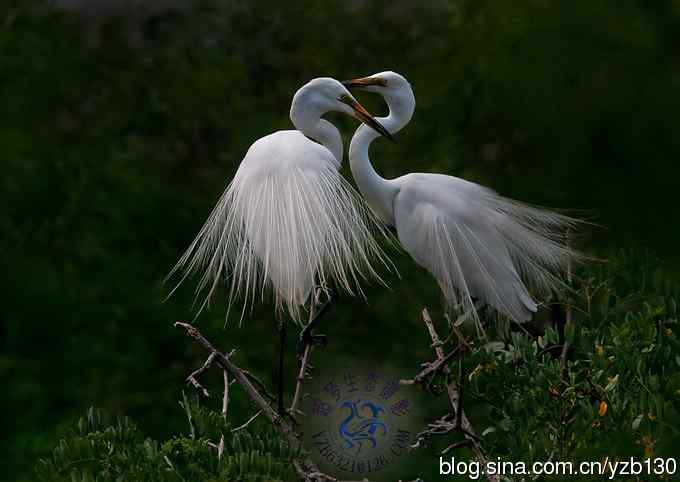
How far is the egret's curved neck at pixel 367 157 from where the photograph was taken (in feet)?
9.80

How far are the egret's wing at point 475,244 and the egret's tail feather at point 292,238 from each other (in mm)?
138

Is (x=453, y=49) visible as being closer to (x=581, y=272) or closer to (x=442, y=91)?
(x=442, y=91)

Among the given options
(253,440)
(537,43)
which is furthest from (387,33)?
(253,440)

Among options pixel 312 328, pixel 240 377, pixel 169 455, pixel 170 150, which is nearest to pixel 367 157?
pixel 312 328

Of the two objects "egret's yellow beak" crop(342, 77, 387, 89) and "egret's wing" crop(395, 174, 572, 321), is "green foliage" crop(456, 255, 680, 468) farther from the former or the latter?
"egret's yellow beak" crop(342, 77, 387, 89)

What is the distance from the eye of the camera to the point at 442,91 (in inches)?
213

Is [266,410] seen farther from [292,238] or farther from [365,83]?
[365,83]

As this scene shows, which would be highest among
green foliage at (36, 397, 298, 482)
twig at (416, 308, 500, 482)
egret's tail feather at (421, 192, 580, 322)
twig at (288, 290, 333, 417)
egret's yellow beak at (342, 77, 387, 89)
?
egret's yellow beak at (342, 77, 387, 89)

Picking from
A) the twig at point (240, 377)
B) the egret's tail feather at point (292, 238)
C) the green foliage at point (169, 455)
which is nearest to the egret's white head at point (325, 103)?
the egret's tail feather at point (292, 238)

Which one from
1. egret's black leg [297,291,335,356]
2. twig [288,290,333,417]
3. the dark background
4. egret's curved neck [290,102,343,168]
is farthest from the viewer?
the dark background

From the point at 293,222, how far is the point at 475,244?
0.45 metres

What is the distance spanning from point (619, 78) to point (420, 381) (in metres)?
2.13

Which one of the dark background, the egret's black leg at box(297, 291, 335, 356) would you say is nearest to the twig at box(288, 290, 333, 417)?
the egret's black leg at box(297, 291, 335, 356)

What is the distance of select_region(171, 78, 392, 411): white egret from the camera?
107 inches
